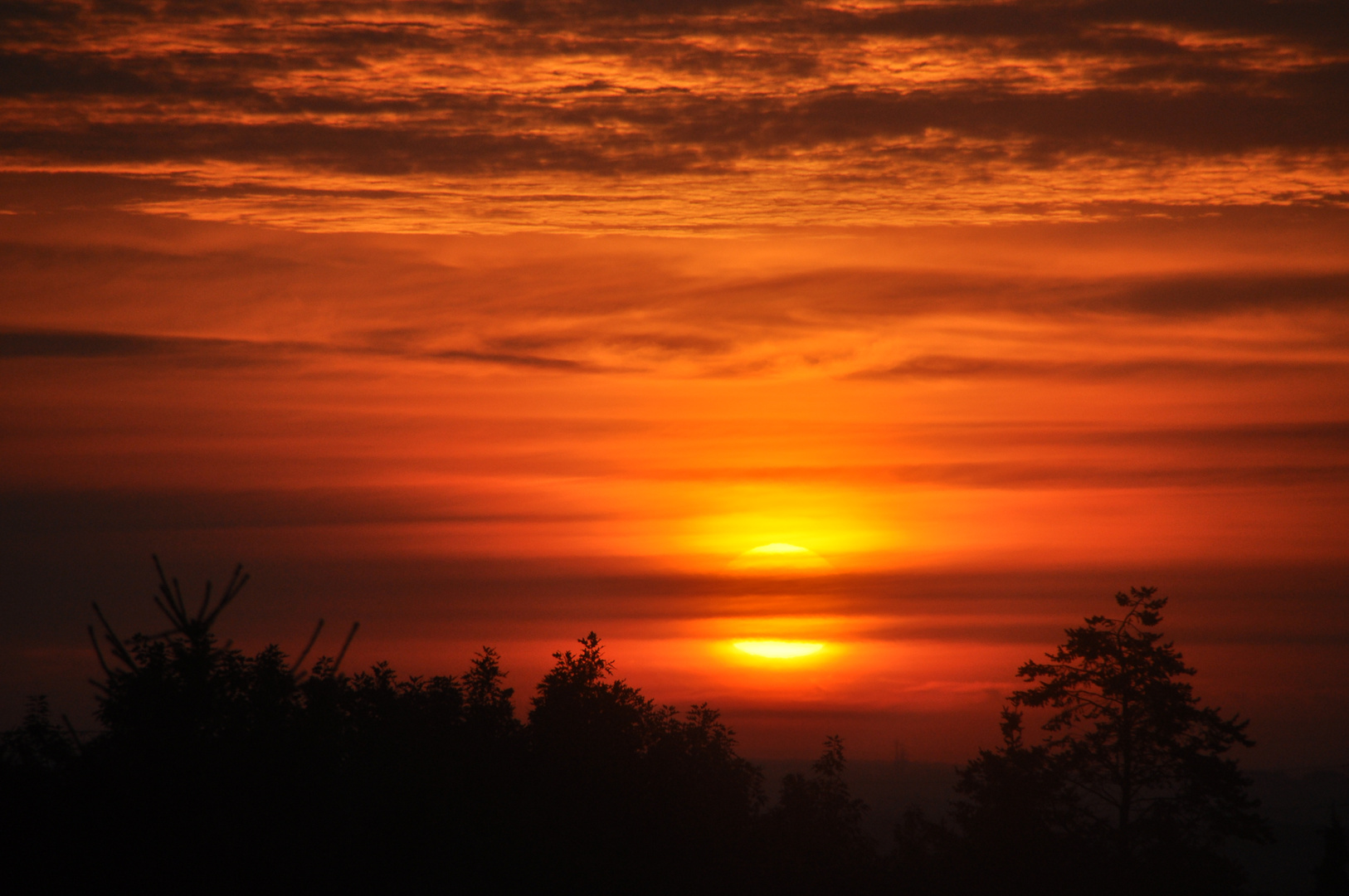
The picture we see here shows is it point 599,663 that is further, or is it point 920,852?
point 920,852

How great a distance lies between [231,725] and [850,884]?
21081mm

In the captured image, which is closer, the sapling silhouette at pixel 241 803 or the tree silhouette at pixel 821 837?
the sapling silhouette at pixel 241 803

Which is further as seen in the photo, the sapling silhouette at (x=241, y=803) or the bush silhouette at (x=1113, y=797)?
the bush silhouette at (x=1113, y=797)

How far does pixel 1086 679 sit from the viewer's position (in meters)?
41.7

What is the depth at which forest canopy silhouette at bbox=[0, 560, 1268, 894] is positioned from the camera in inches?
643

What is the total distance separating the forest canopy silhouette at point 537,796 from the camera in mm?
16328

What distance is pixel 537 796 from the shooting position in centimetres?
3378

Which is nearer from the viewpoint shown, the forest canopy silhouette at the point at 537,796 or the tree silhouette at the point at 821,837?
the forest canopy silhouette at the point at 537,796

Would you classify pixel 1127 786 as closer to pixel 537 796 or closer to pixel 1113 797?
pixel 1113 797

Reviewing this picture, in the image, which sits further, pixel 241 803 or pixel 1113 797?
pixel 1113 797

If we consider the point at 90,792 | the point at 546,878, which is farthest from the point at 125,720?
the point at 546,878

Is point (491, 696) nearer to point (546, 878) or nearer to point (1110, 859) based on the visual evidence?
point (546, 878)

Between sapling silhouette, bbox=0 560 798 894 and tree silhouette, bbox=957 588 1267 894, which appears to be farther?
tree silhouette, bbox=957 588 1267 894

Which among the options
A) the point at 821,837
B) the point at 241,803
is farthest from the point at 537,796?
the point at 241,803
